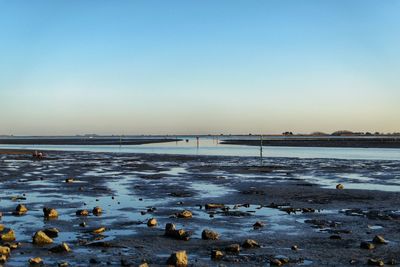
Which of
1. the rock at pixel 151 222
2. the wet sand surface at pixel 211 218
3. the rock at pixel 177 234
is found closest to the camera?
the wet sand surface at pixel 211 218

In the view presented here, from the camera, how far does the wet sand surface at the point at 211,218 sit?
42.3ft

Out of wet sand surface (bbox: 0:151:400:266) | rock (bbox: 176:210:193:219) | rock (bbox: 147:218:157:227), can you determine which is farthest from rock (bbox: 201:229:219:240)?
rock (bbox: 176:210:193:219)

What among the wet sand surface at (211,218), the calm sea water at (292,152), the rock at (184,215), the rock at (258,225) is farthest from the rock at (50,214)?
the calm sea water at (292,152)

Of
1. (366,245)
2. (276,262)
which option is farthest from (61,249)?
(366,245)

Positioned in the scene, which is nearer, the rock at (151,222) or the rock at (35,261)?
the rock at (35,261)

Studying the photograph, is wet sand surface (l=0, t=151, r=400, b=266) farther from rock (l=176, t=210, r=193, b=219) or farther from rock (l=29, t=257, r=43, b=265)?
rock (l=176, t=210, r=193, b=219)

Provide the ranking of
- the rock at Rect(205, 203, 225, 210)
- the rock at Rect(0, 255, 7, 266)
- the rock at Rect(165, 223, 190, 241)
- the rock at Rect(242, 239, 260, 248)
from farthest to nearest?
the rock at Rect(205, 203, 225, 210), the rock at Rect(165, 223, 190, 241), the rock at Rect(242, 239, 260, 248), the rock at Rect(0, 255, 7, 266)

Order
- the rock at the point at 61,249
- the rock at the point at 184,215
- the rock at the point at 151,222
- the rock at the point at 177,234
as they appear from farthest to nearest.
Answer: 1. the rock at the point at 184,215
2. the rock at the point at 151,222
3. the rock at the point at 177,234
4. the rock at the point at 61,249

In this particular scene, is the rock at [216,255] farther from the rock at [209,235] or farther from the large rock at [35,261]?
the large rock at [35,261]

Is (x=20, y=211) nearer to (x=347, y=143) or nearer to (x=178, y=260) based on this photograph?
(x=178, y=260)

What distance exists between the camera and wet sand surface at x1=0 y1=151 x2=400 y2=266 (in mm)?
12891

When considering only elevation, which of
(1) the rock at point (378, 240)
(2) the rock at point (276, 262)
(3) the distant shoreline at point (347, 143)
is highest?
(3) the distant shoreline at point (347, 143)

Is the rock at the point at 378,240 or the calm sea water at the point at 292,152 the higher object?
the calm sea water at the point at 292,152

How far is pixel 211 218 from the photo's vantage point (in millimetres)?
18531
